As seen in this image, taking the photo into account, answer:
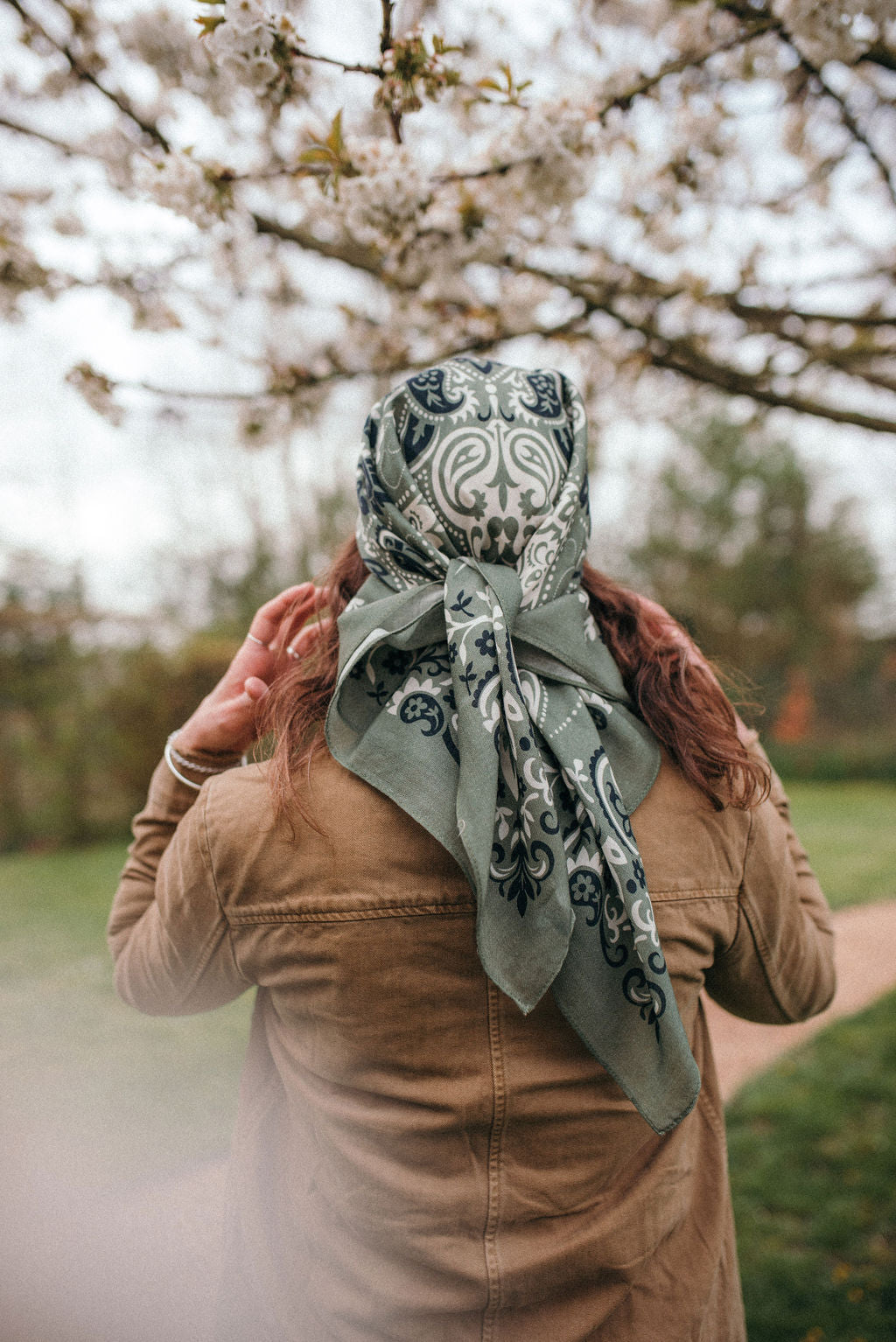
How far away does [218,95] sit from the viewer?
188cm

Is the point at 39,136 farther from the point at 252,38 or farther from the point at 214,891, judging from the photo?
the point at 214,891

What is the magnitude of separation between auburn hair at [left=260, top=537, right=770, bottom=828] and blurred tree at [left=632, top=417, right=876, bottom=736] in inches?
606

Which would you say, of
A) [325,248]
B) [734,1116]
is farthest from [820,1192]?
[325,248]

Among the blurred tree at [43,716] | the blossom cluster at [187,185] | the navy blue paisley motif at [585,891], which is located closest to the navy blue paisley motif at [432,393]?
the navy blue paisley motif at [585,891]

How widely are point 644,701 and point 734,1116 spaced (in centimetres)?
355

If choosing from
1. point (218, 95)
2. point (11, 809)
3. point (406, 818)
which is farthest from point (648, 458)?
point (406, 818)

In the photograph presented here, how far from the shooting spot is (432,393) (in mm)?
1132

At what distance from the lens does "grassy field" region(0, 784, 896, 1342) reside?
277cm

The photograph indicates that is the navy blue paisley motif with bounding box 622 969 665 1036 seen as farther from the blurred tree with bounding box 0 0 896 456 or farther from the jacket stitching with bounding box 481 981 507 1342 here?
the blurred tree with bounding box 0 0 896 456

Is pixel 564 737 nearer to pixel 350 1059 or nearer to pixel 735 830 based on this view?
pixel 735 830

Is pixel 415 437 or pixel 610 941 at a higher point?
pixel 415 437

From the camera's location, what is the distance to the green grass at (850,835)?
7.68m

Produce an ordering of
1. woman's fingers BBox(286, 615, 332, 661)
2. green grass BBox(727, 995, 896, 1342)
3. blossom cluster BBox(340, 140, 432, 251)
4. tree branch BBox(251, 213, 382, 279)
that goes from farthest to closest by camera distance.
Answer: green grass BBox(727, 995, 896, 1342), tree branch BBox(251, 213, 382, 279), blossom cluster BBox(340, 140, 432, 251), woman's fingers BBox(286, 615, 332, 661)

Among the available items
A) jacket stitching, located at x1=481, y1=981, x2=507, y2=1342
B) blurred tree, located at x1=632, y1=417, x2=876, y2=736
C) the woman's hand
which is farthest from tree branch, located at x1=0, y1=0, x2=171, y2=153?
blurred tree, located at x1=632, y1=417, x2=876, y2=736
